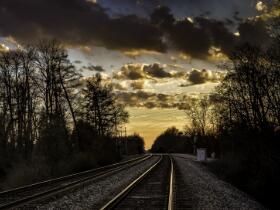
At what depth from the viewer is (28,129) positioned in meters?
45.8

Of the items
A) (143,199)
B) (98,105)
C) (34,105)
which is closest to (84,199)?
(143,199)

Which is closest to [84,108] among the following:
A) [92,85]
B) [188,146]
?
[92,85]

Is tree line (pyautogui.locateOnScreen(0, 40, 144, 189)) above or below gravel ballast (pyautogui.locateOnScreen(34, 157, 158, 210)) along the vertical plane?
above

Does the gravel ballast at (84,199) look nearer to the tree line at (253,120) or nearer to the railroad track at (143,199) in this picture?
the railroad track at (143,199)

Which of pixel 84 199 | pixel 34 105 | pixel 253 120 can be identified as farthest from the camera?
pixel 34 105

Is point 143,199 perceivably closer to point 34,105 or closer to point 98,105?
point 34,105

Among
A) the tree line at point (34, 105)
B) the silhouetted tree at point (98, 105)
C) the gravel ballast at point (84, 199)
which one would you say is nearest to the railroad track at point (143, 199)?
the gravel ballast at point (84, 199)

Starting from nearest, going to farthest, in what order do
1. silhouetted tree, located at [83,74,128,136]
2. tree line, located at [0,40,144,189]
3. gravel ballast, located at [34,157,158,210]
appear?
gravel ballast, located at [34,157,158,210]
tree line, located at [0,40,144,189]
silhouetted tree, located at [83,74,128,136]

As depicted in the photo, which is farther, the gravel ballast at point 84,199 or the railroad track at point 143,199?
the gravel ballast at point 84,199

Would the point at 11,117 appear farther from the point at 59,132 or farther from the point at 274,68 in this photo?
the point at 274,68

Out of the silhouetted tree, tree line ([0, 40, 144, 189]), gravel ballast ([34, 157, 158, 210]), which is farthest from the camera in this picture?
the silhouetted tree

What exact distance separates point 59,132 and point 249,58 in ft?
56.4

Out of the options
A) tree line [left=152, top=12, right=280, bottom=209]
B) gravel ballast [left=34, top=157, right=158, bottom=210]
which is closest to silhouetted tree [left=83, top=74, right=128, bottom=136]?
tree line [left=152, top=12, right=280, bottom=209]

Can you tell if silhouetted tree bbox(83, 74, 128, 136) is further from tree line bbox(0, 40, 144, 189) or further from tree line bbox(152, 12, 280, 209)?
tree line bbox(152, 12, 280, 209)
